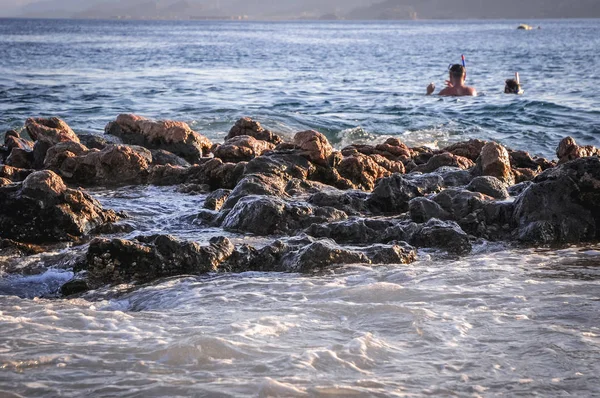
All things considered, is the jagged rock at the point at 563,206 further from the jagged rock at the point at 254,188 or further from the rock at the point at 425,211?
the jagged rock at the point at 254,188

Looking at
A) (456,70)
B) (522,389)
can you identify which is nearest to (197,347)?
(522,389)

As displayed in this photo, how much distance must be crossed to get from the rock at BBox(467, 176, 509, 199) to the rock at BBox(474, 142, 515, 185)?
0.95 m

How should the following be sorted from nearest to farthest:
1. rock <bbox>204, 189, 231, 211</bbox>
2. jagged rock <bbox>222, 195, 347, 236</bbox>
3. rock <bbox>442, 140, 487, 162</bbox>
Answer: jagged rock <bbox>222, 195, 347, 236</bbox>, rock <bbox>204, 189, 231, 211</bbox>, rock <bbox>442, 140, 487, 162</bbox>

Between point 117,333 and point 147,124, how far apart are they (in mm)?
7511

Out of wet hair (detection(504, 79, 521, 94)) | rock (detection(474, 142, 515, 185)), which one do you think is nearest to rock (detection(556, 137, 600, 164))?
rock (detection(474, 142, 515, 185))

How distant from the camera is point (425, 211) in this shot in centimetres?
693

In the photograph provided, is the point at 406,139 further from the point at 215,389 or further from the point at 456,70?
the point at 215,389

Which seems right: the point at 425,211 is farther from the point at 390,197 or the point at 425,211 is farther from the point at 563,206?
the point at 563,206

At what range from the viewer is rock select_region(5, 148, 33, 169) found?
10.2 metres

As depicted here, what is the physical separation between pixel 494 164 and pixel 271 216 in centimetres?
322

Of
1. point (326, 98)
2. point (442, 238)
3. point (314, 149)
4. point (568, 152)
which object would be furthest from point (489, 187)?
point (326, 98)

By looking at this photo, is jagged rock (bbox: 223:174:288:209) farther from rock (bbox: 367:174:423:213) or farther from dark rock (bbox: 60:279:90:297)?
dark rock (bbox: 60:279:90:297)

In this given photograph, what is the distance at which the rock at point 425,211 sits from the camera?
6918 mm

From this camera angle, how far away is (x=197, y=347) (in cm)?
414
